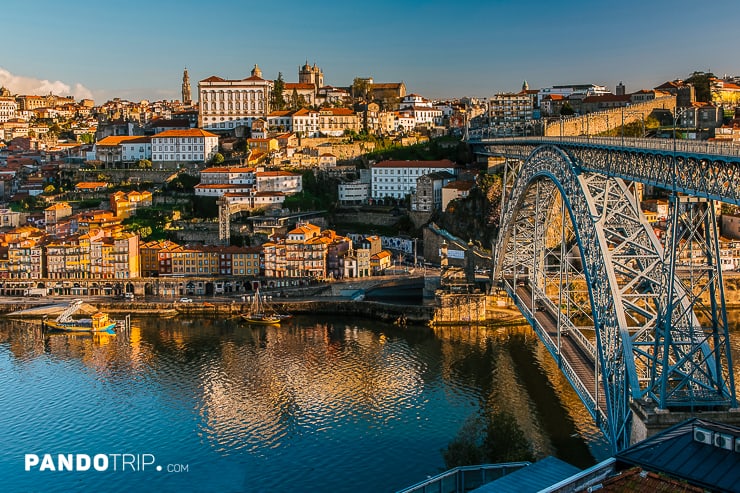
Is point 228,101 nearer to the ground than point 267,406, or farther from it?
farther from it

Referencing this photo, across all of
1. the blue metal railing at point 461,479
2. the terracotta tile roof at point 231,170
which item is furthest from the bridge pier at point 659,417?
the terracotta tile roof at point 231,170

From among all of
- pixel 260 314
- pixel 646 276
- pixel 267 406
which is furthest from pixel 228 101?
pixel 646 276

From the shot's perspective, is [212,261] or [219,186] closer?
[212,261]

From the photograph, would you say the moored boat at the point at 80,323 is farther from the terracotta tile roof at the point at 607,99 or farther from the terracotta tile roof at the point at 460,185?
the terracotta tile roof at the point at 607,99

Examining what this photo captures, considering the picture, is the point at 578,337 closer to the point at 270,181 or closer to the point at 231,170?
the point at 270,181

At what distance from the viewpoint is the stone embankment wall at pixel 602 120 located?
1252 inches

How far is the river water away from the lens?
43.7 ft

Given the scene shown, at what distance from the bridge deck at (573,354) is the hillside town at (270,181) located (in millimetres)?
11478

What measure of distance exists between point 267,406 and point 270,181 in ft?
65.8

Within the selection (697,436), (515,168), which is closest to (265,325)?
(515,168)

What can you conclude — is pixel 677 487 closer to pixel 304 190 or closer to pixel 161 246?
pixel 161 246

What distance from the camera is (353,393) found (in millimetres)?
17359

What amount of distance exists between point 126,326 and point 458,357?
10.9 meters

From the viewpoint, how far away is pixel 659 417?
30.7 ft
